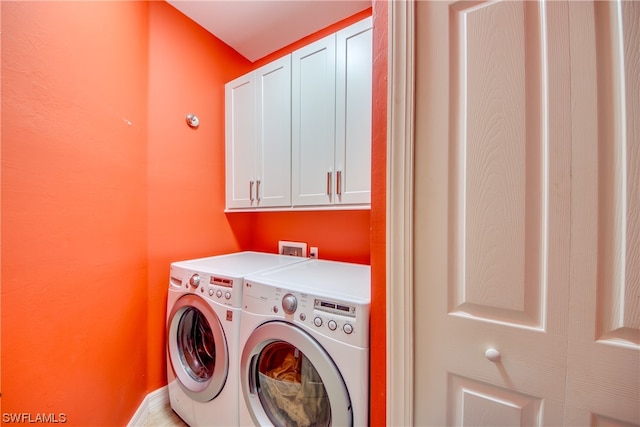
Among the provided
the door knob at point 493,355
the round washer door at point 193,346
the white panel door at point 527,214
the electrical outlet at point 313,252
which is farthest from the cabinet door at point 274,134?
the door knob at point 493,355

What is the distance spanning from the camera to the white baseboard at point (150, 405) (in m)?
1.30

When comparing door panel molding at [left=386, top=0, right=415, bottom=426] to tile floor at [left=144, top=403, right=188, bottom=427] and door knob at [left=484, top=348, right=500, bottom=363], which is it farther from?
tile floor at [left=144, top=403, right=188, bottom=427]

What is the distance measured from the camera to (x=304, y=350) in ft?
2.86

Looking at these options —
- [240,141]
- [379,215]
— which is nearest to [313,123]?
[240,141]

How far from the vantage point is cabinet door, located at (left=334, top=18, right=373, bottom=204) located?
1.18 m

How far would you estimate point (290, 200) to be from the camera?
1.46 meters

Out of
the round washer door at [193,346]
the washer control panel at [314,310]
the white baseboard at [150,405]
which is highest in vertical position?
the washer control panel at [314,310]

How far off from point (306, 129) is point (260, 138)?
0.38m

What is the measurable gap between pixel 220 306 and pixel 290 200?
2.29 feet

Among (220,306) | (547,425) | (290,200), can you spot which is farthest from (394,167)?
(220,306)

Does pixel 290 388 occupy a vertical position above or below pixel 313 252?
below

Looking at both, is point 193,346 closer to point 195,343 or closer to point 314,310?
point 195,343

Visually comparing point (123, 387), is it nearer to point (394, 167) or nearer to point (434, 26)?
point (394, 167)

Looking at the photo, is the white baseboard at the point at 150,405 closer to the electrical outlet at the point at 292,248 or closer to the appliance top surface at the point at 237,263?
the appliance top surface at the point at 237,263
